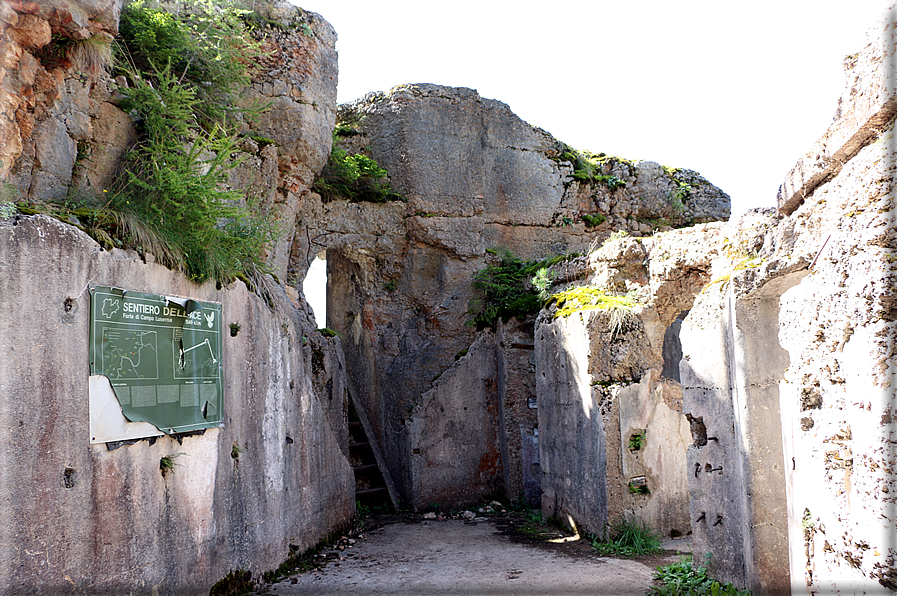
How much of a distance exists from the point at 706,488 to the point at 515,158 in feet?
32.4

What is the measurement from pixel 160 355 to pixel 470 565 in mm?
4392

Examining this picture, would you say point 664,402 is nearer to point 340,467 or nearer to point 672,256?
point 672,256

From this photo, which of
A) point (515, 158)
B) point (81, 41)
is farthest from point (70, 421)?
point (515, 158)

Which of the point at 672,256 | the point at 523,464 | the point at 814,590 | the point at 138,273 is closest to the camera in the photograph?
the point at 814,590

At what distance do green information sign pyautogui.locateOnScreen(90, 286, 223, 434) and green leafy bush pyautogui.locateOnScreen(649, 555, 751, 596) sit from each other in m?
4.47

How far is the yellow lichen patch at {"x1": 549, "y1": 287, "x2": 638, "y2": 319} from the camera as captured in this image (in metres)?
8.54

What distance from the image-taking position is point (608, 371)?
842cm

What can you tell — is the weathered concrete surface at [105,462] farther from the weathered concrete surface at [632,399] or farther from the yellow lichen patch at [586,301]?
the yellow lichen patch at [586,301]

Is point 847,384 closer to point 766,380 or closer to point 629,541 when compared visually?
point 766,380

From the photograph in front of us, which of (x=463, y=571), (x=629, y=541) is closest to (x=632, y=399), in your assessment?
(x=629, y=541)

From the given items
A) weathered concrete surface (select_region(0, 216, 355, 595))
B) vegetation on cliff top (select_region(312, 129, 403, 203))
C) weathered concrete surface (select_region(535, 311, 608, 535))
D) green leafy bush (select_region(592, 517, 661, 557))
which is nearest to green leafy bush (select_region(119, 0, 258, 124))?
weathered concrete surface (select_region(0, 216, 355, 595))

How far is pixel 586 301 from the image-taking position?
9047 mm

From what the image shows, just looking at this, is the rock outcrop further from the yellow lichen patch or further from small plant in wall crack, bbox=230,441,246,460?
small plant in wall crack, bbox=230,441,246,460

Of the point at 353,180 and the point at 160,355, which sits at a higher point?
the point at 353,180
